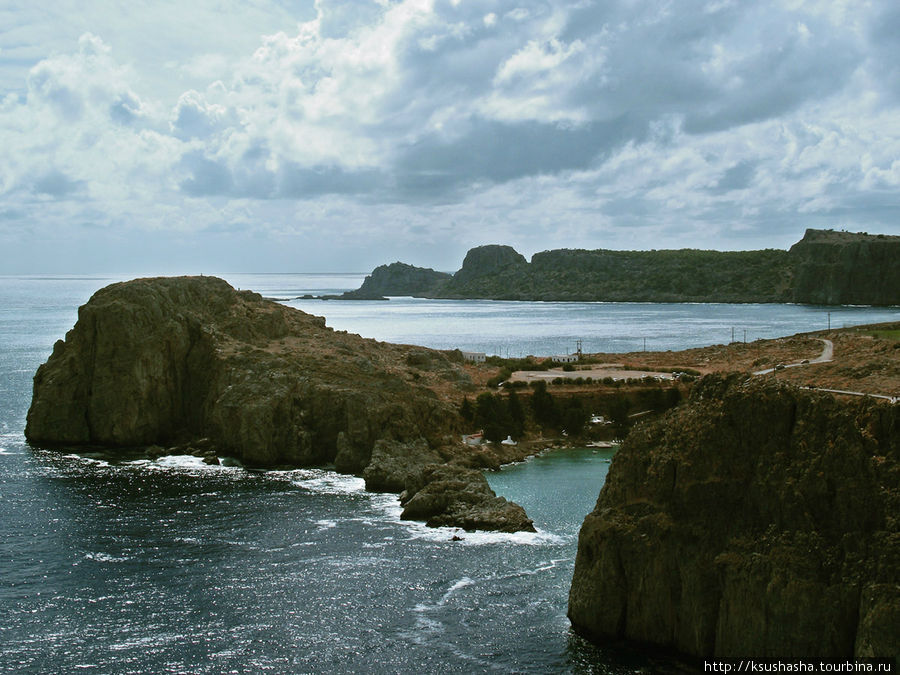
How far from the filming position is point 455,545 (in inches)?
1512

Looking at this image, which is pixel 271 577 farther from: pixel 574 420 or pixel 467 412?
pixel 574 420

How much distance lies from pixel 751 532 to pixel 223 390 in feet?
148

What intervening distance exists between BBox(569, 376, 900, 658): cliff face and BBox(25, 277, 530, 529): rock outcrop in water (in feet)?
85.2

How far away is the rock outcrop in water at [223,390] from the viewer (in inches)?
2260

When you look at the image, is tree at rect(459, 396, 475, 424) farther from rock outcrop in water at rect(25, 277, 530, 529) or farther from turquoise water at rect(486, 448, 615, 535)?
turquoise water at rect(486, 448, 615, 535)

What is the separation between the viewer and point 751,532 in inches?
962

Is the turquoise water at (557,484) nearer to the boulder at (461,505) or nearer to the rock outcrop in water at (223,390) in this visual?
the boulder at (461,505)

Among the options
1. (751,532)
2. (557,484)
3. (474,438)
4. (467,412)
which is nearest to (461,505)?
(557,484)

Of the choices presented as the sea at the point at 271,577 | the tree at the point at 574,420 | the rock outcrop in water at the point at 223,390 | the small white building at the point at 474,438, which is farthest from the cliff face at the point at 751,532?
the tree at the point at 574,420

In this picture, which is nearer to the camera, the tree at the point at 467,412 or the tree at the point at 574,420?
the tree at the point at 467,412

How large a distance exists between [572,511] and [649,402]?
2680 cm

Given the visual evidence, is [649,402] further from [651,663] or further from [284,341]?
[651,663]

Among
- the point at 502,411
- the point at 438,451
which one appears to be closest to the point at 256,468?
the point at 438,451

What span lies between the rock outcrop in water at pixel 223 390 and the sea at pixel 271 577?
3.25m
